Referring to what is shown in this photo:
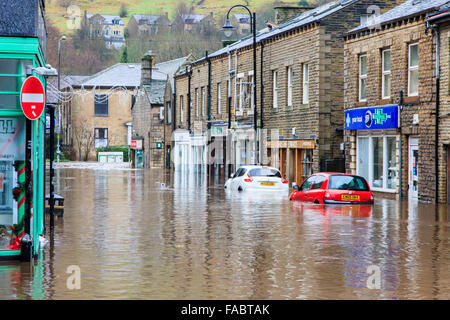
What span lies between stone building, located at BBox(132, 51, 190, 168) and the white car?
36.7 m

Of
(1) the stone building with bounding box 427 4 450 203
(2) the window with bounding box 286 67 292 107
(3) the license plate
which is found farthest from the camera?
(2) the window with bounding box 286 67 292 107

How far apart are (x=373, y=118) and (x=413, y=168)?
3.35 m

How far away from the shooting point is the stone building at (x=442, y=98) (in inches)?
1094

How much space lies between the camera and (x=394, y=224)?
2053 cm

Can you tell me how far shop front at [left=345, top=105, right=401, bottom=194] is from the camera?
31984 millimetres

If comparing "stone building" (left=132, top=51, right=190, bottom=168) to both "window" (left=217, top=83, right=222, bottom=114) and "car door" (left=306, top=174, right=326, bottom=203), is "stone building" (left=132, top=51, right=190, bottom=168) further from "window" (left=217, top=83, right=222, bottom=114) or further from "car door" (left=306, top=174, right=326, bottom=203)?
"car door" (left=306, top=174, right=326, bottom=203)

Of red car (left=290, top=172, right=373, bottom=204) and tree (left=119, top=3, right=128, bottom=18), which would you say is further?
tree (left=119, top=3, right=128, bottom=18)

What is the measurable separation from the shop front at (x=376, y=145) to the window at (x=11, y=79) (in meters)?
20.8

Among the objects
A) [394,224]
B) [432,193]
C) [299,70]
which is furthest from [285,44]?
[394,224]

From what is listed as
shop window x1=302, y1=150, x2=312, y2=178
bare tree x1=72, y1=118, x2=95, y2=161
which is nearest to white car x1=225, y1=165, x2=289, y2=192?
shop window x1=302, y1=150, x2=312, y2=178

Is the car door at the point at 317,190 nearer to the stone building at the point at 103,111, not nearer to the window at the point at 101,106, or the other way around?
the stone building at the point at 103,111

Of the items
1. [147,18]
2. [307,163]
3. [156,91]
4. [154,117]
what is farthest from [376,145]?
[147,18]
